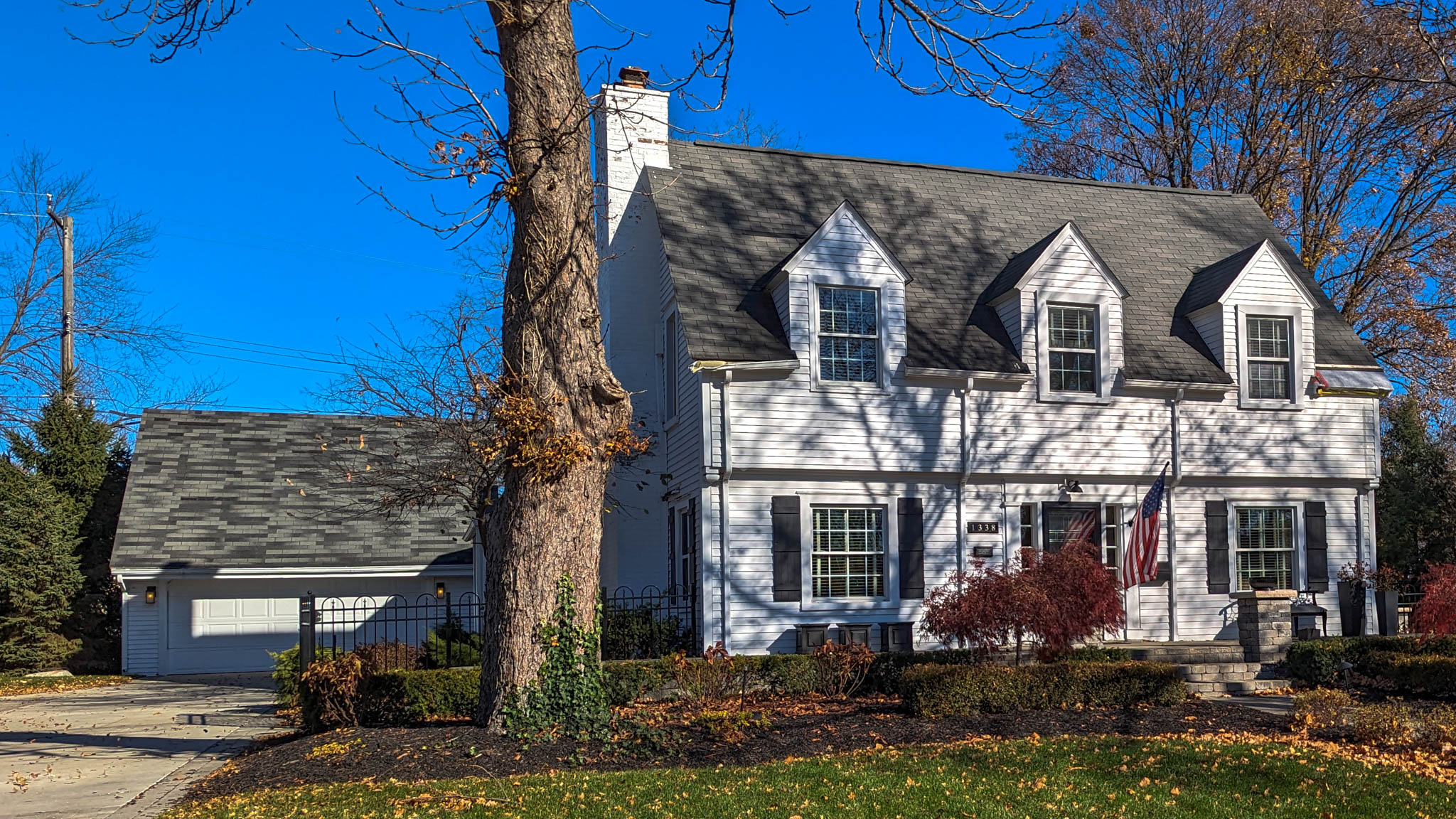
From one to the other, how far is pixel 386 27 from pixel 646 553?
10885mm

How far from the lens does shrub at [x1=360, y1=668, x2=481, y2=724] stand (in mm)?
12422

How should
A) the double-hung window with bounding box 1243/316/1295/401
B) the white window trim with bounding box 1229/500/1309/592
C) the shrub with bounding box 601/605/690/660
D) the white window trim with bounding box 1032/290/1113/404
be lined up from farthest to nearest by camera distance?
the double-hung window with bounding box 1243/316/1295/401 → the white window trim with bounding box 1229/500/1309/592 → the white window trim with bounding box 1032/290/1113/404 → the shrub with bounding box 601/605/690/660

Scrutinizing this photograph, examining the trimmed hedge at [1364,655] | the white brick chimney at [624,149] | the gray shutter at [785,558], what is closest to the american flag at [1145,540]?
the trimmed hedge at [1364,655]

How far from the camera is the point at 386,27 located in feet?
32.5

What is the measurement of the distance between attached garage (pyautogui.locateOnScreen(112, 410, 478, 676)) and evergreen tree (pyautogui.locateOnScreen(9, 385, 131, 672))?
100cm

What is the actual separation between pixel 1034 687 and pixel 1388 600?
886 centimetres

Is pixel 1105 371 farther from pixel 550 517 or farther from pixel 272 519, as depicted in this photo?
pixel 272 519

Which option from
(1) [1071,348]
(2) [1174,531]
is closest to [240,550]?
(1) [1071,348]

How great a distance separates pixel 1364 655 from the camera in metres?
14.8

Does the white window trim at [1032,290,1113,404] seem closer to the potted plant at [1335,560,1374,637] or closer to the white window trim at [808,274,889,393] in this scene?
the white window trim at [808,274,889,393]

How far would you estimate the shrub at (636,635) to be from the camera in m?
15.4

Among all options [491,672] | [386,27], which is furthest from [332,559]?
[386,27]

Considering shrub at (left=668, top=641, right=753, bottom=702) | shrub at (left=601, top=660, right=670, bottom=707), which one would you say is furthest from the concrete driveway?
shrub at (left=668, top=641, right=753, bottom=702)

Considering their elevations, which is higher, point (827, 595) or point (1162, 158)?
point (1162, 158)
